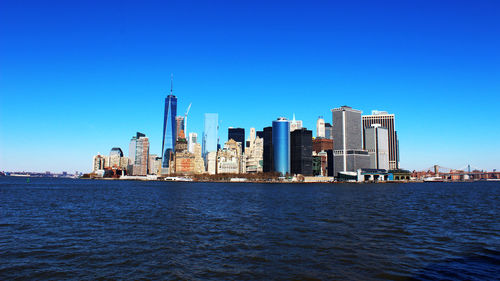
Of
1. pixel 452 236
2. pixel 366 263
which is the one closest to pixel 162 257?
pixel 366 263

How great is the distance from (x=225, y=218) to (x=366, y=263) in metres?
25.9

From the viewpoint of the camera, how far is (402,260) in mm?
23531

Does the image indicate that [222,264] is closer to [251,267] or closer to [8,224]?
Result: [251,267]

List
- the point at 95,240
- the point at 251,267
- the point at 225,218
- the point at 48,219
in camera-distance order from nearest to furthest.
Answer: the point at 251,267
the point at 95,240
the point at 48,219
the point at 225,218

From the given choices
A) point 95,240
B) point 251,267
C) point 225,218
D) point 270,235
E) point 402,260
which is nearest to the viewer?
point 251,267

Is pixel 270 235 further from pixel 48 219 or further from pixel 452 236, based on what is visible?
pixel 48 219

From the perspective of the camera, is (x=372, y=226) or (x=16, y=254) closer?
(x=16, y=254)

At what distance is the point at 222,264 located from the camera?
2225cm

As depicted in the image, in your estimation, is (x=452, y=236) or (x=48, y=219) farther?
(x=48, y=219)

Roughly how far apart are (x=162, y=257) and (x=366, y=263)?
14.9 m

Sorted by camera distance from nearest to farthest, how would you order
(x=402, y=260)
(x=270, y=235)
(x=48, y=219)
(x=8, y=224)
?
(x=402, y=260), (x=270, y=235), (x=8, y=224), (x=48, y=219)

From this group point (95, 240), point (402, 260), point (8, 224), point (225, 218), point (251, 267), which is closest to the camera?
point (251, 267)

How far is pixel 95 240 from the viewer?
29.2m

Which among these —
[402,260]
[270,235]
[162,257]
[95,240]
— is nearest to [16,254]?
[95,240]
